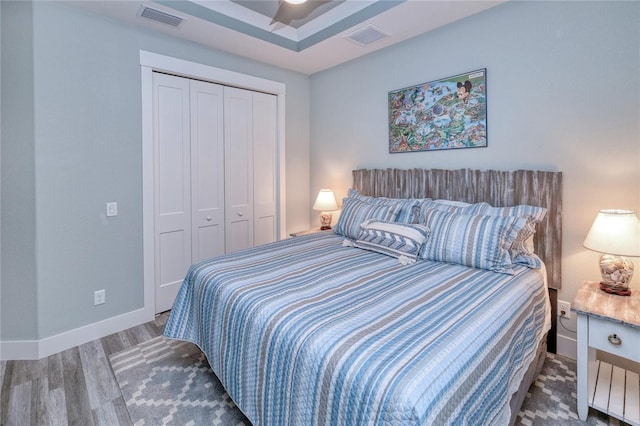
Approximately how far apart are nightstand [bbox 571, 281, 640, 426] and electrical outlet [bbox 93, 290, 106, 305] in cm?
323

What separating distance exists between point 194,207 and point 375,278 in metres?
2.09

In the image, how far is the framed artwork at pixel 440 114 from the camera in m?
2.51

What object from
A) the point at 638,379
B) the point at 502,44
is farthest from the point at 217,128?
the point at 638,379

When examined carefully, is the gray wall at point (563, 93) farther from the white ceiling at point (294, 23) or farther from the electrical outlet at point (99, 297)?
the electrical outlet at point (99, 297)

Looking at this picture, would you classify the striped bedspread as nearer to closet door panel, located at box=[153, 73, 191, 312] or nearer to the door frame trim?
the door frame trim

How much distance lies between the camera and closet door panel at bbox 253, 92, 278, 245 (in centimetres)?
357

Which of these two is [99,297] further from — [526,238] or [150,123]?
[526,238]

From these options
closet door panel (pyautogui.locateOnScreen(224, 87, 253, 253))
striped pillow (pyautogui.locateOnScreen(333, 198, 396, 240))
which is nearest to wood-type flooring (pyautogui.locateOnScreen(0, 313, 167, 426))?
closet door panel (pyautogui.locateOnScreen(224, 87, 253, 253))

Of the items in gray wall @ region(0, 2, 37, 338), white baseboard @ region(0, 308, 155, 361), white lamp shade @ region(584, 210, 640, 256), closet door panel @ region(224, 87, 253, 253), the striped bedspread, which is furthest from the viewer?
closet door panel @ region(224, 87, 253, 253)

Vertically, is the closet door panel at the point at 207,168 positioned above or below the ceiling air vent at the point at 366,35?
below

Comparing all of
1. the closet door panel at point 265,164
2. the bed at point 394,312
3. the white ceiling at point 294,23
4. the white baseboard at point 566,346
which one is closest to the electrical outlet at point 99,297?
the bed at point 394,312

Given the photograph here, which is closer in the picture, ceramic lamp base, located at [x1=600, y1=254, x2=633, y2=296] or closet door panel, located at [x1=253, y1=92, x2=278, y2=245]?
ceramic lamp base, located at [x1=600, y1=254, x2=633, y2=296]

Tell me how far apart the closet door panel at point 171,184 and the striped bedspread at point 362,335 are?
3.51ft

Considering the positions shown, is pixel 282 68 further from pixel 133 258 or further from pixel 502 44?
pixel 133 258
